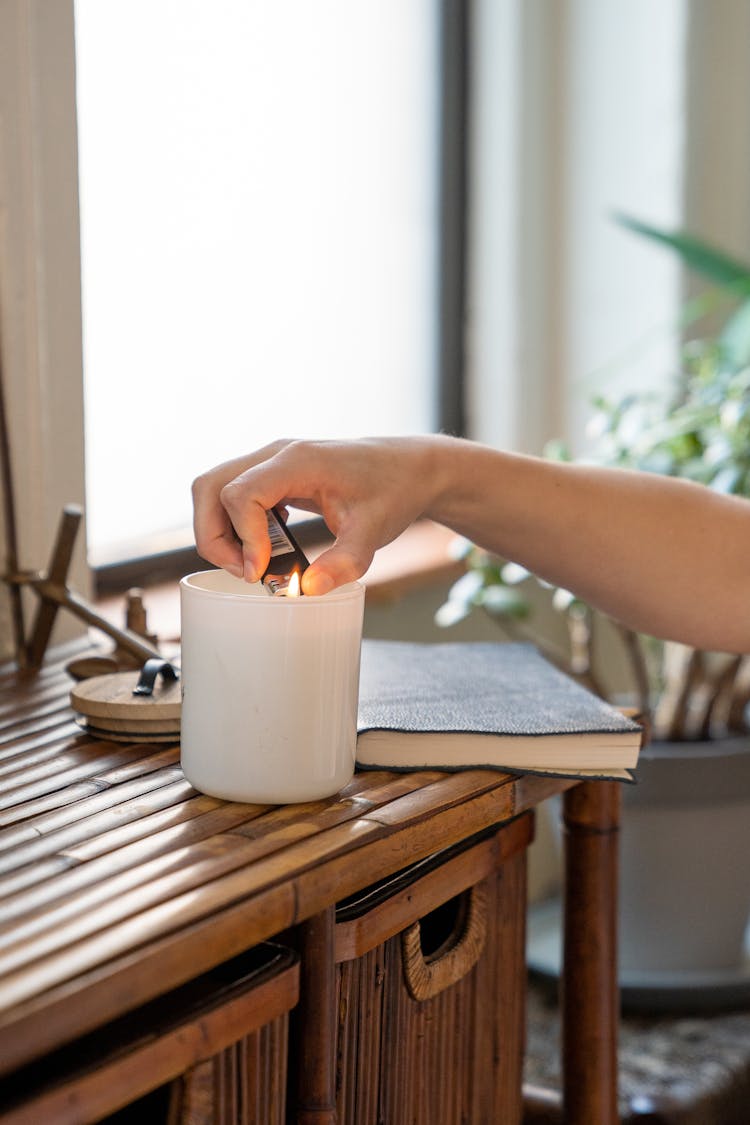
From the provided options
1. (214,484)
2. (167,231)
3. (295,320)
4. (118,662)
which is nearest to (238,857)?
(214,484)

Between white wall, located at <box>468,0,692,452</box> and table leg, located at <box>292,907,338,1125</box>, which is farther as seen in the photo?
white wall, located at <box>468,0,692,452</box>

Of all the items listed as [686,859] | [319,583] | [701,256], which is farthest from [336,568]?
[701,256]

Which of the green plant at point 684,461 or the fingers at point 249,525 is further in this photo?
→ the green plant at point 684,461

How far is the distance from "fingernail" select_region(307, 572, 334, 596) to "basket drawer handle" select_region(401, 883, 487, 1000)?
0.67ft

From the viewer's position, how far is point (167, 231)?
151 cm

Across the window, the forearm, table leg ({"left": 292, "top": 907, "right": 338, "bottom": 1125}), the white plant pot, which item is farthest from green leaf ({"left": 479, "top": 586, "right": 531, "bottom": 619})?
table leg ({"left": 292, "top": 907, "right": 338, "bottom": 1125})

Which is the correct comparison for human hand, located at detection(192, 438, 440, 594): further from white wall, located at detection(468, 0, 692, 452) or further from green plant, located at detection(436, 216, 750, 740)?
white wall, located at detection(468, 0, 692, 452)

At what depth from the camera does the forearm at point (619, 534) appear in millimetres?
853

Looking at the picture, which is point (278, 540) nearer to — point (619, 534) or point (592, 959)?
point (619, 534)

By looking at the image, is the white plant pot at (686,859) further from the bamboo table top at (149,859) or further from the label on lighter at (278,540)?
the label on lighter at (278,540)

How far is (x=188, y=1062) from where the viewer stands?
1.75 feet

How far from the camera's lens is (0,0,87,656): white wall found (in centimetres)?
105

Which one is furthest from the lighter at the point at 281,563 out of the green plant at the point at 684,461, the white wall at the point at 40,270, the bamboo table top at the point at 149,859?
the green plant at the point at 684,461

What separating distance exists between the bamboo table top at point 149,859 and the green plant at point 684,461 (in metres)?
→ 0.80
